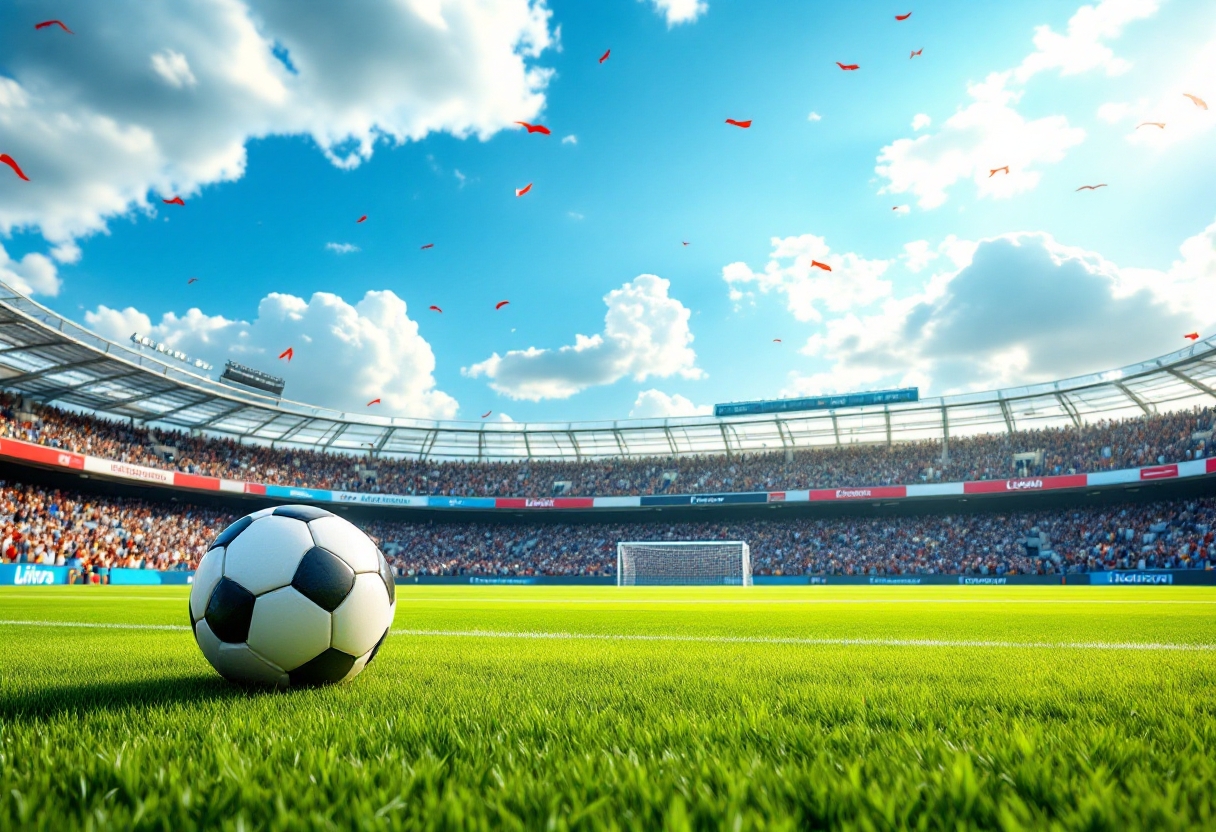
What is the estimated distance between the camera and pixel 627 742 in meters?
1.94

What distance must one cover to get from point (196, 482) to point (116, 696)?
3444cm

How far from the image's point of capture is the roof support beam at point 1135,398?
1287 inches

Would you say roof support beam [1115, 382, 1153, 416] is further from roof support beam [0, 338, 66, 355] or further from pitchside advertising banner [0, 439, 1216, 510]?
roof support beam [0, 338, 66, 355]

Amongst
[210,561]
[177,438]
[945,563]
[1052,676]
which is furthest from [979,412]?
[177,438]

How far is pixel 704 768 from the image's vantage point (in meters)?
1.54

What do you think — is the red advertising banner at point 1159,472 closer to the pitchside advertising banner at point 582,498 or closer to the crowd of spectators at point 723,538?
the pitchside advertising banner at point 582,498

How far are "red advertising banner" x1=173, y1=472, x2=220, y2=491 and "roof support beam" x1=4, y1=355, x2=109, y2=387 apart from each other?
6810 millimetres

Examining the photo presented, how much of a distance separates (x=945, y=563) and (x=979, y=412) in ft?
33.0

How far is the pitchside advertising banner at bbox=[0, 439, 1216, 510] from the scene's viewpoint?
87.4 ft

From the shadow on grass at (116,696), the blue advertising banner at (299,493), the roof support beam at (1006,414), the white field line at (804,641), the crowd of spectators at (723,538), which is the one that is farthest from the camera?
the blue advertising banner at (299,493)

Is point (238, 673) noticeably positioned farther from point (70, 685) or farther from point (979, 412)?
point (979, 412)

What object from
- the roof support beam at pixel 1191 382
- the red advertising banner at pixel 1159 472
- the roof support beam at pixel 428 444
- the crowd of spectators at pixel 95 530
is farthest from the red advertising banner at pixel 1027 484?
the crowd of spectators at pixel 95 530

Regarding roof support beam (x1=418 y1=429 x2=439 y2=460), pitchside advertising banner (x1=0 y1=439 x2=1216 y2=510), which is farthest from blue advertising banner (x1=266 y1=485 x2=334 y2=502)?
roof support beam (x1=418 y1=429 x2=439 y2=460)

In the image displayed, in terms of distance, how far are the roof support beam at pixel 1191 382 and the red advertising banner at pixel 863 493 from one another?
12.7m
